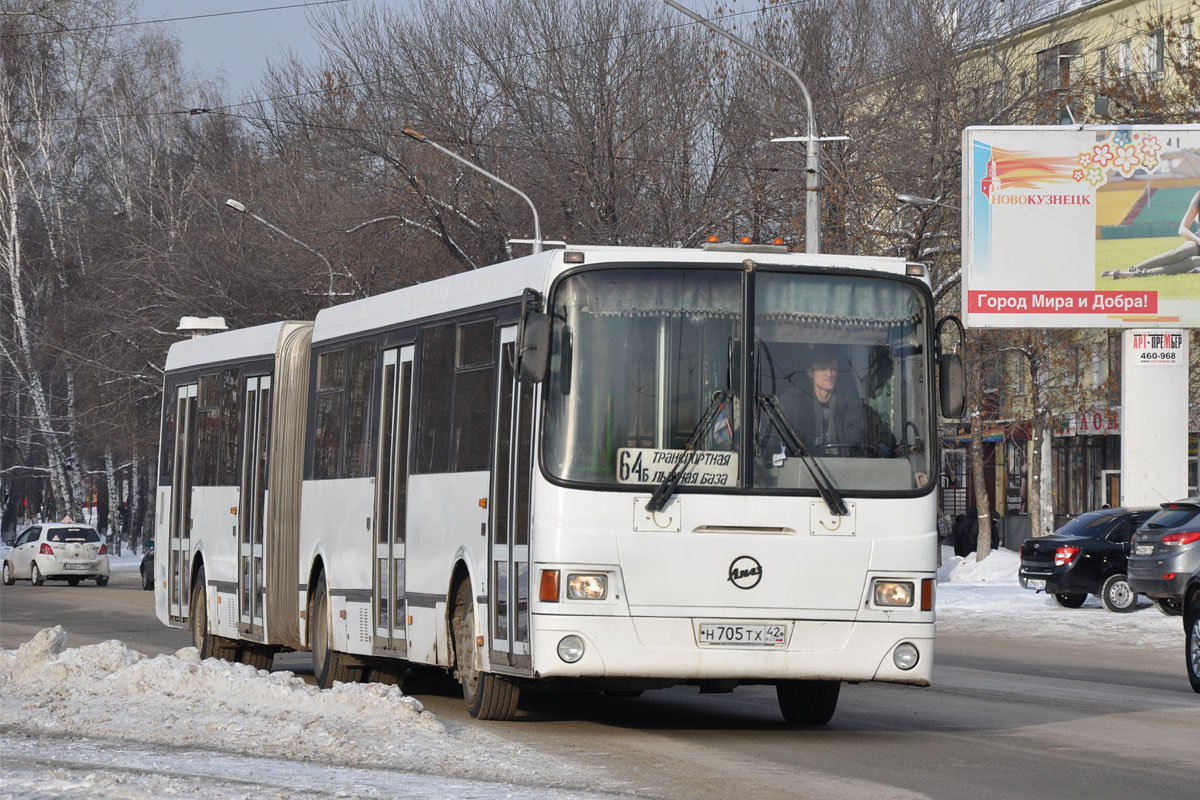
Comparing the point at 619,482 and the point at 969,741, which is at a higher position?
the point at 619,482

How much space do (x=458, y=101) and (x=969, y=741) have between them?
31.6m

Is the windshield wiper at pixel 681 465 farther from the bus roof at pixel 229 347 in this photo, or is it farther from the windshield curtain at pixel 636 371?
the bus roof at pixel 229 347

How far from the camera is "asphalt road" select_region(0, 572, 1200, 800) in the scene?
9.95m

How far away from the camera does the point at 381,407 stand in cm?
1483

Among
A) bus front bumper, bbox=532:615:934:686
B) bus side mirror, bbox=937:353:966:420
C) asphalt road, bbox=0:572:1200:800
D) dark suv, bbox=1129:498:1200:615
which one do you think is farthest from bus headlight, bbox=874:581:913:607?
dark suv, bbox=1129:498:1200:615

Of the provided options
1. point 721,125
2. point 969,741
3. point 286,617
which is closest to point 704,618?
point 969,741

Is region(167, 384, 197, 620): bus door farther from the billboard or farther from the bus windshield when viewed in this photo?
the billboard

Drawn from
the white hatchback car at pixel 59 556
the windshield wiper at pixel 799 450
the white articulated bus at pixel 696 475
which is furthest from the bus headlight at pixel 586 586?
the white hatchback car at pixel 59 556

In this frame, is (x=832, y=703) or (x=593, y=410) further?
(x=832, y=703)

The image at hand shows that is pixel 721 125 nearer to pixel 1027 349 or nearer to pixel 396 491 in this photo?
pixel 1027 349

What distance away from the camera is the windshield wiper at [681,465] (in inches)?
453

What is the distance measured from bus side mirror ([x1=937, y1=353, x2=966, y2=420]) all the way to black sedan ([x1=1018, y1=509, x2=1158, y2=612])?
20.0 m

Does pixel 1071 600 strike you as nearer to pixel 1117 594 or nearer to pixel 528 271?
pixel 1117 594

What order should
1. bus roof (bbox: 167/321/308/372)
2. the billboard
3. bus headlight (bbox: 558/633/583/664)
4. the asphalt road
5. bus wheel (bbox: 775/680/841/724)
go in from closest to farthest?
1. the asphalt road
2. bus headlight (bbox: 558/633/583/664)
3. bus wheel (bbox: 775/680/841/724)
4. bus roof (bbox: 167/321/308/372)
5. the billboard
